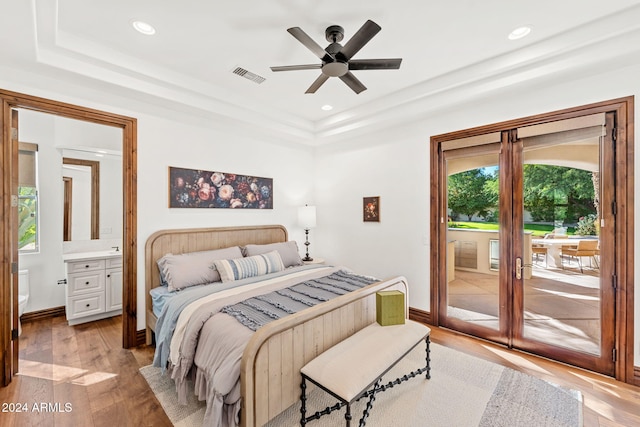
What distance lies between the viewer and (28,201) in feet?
11.9

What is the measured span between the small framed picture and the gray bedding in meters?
1.57

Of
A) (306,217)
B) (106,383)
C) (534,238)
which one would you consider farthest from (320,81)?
(106,383)

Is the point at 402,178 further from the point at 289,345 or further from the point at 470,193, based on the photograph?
the point at 289,345

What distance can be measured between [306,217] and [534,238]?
115 inches

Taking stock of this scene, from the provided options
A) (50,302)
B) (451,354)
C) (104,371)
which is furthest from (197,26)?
(50,302)

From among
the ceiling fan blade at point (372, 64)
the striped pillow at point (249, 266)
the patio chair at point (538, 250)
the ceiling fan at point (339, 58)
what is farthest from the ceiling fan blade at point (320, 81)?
the patio chair at point (538, 250)

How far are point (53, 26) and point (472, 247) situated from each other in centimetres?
435

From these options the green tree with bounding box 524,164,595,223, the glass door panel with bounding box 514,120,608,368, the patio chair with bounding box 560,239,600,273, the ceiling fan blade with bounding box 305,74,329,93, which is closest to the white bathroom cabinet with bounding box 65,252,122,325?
the ceiling fan blade with bounding box 305,74,329,93

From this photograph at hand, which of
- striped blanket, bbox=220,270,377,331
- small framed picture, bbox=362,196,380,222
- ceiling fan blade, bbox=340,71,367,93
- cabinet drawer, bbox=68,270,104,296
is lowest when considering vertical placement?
cabinet drawer, bbox=68,270,104,296

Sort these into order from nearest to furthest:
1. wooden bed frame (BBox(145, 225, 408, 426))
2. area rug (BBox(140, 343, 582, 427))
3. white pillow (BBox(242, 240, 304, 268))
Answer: wooden bed frame (BBox(145, 225, 408, 426)), area rug (BBox(140, 343, 582, 427)), white pillow (BBox(242, 240, 304, 268))

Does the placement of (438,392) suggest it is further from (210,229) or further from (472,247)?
(210,229)

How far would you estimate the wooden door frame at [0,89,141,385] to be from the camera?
2332 millimetres

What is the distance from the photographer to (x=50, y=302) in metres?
3.69

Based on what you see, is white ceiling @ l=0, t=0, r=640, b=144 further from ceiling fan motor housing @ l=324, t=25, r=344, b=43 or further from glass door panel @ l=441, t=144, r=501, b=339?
glass door panel @ l=441, t=144, r=501, b=339
